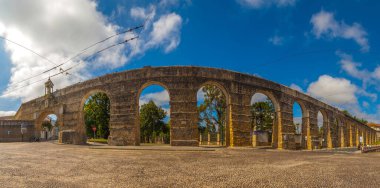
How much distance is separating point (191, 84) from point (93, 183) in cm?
1635

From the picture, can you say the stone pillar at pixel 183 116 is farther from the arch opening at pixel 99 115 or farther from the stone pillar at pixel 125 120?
the arch opening at pixel 99 115

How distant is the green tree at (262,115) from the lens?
145 feet

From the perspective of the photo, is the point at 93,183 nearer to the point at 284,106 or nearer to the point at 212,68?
the point at 212,68

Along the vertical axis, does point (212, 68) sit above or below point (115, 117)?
above

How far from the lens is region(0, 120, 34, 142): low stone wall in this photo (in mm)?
33250

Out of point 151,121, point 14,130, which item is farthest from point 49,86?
point 151,121

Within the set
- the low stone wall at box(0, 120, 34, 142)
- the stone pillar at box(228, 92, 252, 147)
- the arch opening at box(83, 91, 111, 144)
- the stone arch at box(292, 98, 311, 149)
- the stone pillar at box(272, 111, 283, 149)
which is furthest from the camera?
the arch opening at box(83, 91, 111, 144)

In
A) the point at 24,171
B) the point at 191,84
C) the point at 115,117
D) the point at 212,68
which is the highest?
the point at 212,68

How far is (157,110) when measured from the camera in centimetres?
5328

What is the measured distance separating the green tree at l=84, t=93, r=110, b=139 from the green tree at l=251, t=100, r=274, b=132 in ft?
83.6

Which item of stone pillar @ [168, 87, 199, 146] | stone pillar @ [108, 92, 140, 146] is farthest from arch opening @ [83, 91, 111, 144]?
stone pillar @ [168, 87, 199, 146]

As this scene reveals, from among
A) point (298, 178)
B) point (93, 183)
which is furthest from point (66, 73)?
point (298, 178)

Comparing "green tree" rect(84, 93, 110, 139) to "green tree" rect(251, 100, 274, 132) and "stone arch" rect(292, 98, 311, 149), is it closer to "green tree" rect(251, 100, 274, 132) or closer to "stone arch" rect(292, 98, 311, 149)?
"green tree" rect(251, 100, 274, 132)

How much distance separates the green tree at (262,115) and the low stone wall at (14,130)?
1360 inches
